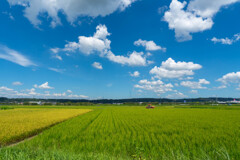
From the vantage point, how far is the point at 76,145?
8.68 metres

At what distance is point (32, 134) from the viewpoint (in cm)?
1462

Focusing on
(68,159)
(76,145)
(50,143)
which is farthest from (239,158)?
(50,143)

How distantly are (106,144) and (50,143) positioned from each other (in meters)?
4.08

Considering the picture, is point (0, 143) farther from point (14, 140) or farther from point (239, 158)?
point (239, 158)

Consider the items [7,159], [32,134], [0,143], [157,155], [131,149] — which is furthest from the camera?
[32,134]

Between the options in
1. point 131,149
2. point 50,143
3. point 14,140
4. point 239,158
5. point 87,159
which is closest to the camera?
point 87,159

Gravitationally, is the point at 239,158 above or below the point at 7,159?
below

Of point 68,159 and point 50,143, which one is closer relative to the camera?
point 68,159

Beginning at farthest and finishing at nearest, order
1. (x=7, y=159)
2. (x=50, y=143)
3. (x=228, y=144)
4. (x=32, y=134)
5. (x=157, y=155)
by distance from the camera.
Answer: (x=32, y=134)
(x=50, y=143)
(x=228, y=144)
(x=157, y=155)
(x=7, y=159)

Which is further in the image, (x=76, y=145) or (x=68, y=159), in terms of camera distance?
(x=76, y=145)

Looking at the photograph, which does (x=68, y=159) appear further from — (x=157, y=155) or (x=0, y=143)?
(x=0, y=143)

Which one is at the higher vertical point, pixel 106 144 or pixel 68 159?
pixel 68 159

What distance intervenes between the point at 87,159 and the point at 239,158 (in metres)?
6.86

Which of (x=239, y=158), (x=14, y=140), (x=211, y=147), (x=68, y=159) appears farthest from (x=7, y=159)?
(x=14, y=140)
